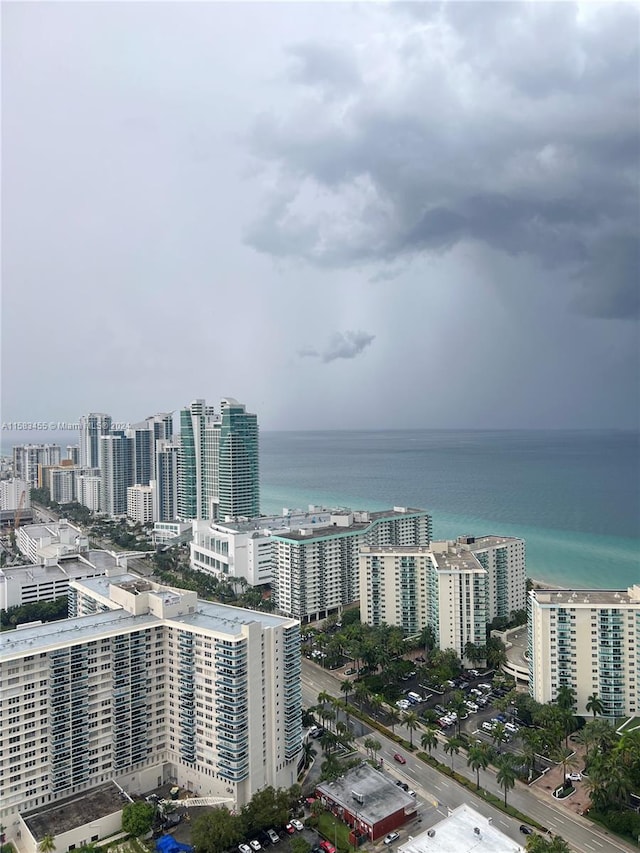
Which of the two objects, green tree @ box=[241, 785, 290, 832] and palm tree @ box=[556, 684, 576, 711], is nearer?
green tree @ box=[241, 785, 290, 832]

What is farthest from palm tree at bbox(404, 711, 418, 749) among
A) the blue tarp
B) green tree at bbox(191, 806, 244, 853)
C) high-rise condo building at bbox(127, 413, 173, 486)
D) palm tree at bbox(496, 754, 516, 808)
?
high-rise condo building at bbox(127, 413, 173, 486)

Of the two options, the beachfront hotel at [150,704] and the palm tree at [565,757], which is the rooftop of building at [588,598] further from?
the beachfront hotel at [150,704]

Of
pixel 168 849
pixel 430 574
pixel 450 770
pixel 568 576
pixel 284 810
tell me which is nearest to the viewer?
pixel 168 849

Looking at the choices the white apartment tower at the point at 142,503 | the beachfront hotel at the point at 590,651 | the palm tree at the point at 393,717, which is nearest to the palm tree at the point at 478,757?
the palm tree at the point at 393,717

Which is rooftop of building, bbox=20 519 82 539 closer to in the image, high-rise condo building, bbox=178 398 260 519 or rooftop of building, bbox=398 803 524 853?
high-rise condo building, bbox=178 398 260 519

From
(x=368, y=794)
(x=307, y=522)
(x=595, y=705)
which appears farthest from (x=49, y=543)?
(x=595, y=705)

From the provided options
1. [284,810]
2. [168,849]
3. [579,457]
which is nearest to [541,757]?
[284,810]

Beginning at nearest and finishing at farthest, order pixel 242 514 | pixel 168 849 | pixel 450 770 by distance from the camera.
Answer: pixel 168 849
pixel 450 770
pixel 242 514

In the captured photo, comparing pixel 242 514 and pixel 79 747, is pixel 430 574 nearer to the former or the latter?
pixel 79 747
